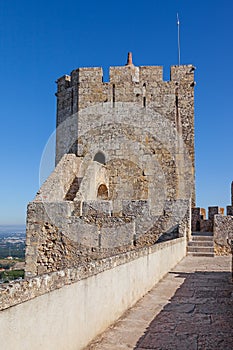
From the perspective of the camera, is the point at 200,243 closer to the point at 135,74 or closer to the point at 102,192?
the point at 102,192

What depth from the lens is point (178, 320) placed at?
171 inches

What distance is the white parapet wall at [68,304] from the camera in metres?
2.24

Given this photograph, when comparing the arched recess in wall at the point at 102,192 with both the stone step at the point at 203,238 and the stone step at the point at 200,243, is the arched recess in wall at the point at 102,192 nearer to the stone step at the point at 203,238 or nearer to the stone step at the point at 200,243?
the stone step at the point at 203,238

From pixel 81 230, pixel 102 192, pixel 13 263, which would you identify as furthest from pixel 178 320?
pixel 13 263

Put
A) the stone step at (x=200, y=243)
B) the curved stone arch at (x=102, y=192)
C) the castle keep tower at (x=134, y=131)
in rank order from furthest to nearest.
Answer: the castle keep tower at (x=134, y=131), the curved stone arch at (x=102, y=192), the stone step at (x=200, y=243)

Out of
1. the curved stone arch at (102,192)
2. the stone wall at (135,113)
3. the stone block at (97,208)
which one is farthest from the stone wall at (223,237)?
the curved stone arch at (102,192)

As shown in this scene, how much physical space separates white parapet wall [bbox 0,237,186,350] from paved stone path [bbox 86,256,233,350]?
172mm

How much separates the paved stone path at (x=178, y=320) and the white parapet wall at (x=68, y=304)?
0.17m

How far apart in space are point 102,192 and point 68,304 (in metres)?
11.8

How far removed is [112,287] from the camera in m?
4.08

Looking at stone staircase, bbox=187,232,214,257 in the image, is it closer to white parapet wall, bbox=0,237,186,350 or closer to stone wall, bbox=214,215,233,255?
stone wall, bbox=214,215,233,255

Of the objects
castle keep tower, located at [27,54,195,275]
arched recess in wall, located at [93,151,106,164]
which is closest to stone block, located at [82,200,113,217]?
castle keep tower, located at [27,54,195,275]

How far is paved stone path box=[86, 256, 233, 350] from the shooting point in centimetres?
352

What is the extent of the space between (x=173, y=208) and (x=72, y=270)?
861 cm
